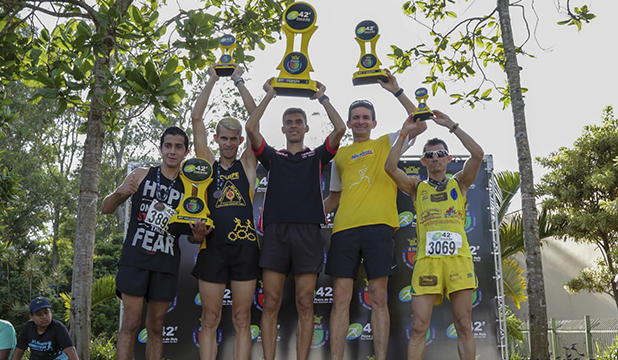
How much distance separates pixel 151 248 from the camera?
11.8ft

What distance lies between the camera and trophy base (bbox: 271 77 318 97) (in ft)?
13.5

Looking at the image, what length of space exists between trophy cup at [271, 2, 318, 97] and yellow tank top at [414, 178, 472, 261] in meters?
1.33

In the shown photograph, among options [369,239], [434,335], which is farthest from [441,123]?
[434,335]

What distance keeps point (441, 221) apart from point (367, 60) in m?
1.62

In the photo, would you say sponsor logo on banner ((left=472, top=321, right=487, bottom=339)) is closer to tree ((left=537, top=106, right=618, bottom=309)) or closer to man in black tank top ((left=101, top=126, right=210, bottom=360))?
man in black tank top ((left=101, top=126, right=210, bottom=360))

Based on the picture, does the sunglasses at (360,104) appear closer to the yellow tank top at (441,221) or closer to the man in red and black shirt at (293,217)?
the man in red and black shirt at (293,217)

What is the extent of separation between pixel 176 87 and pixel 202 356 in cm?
204

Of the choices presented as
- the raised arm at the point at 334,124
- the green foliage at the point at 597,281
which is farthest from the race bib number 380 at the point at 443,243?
the green foliage at the point at 597,281

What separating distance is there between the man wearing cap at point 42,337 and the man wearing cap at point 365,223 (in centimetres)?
271

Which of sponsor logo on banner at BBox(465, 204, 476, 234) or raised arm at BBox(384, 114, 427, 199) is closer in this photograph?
raised arm at BBox(384, 114, 427, 199)

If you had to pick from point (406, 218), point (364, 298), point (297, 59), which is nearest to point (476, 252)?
point (406, 218)

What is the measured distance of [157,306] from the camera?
360 centimetres

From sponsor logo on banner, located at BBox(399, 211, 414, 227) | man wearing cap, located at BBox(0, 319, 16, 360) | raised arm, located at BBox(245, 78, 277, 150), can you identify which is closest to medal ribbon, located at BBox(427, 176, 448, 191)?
sponsor logo on banner, located at BBox(399, 211, 414, 227)

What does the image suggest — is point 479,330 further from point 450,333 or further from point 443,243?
point 443,243
